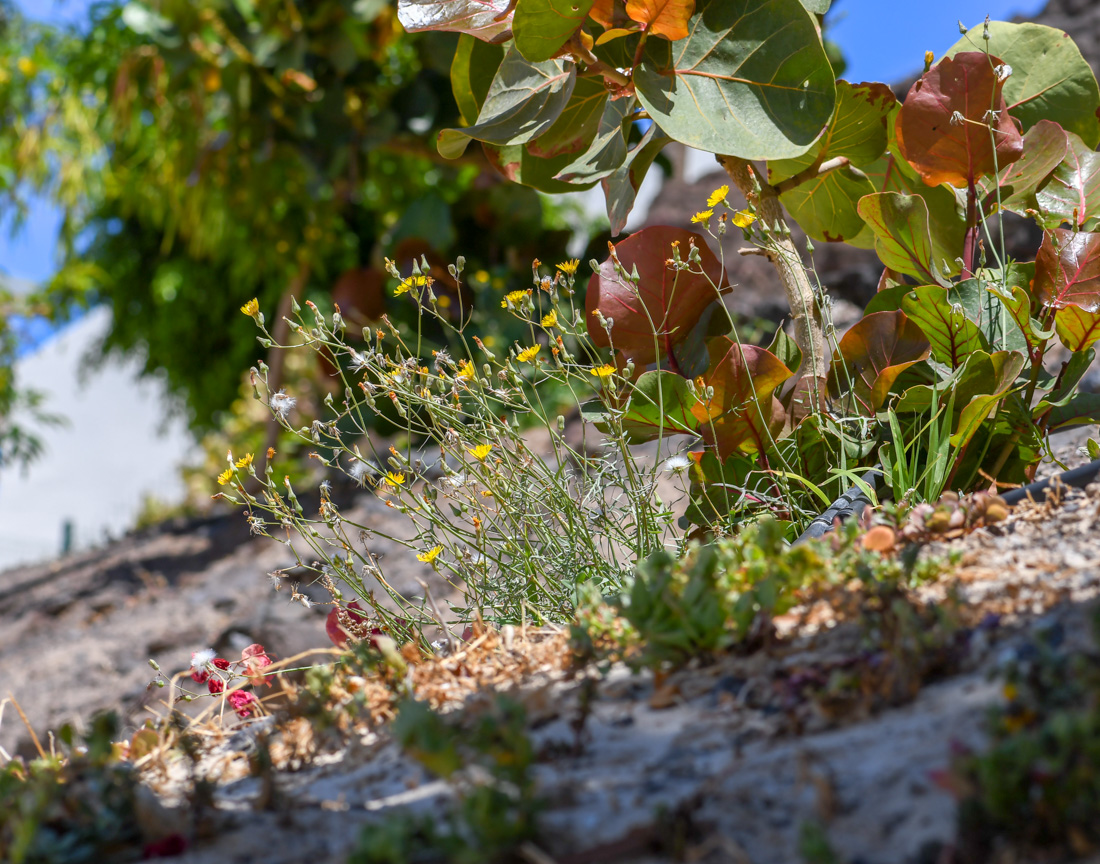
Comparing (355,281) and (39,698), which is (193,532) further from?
(355,281)

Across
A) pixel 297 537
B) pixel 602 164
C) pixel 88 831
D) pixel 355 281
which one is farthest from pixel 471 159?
pixel 88 831

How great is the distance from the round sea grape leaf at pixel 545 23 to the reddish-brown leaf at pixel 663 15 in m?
0.09

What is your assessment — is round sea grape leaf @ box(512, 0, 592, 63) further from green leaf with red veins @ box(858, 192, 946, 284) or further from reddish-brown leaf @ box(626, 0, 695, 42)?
green leaf with red veins @ box(858, 192, 946, 284)

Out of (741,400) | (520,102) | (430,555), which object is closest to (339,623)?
(430,555)

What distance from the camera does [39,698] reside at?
140 inches

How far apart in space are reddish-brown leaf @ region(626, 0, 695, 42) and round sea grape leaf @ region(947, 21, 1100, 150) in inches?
24.8

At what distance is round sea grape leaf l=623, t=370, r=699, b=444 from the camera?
1.52 metres

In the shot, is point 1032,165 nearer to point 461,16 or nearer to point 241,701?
point 461,16

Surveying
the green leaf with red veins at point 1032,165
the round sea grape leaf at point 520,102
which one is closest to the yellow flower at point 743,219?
the round sea grape leaf at point 520,102

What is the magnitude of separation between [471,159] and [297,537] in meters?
2.14

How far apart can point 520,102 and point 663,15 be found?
0.91 feet

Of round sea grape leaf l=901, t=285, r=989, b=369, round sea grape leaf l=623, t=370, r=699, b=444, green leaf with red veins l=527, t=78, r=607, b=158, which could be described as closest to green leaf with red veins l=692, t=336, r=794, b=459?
round sea grape leaf l=623, t=370, r=699, b=444

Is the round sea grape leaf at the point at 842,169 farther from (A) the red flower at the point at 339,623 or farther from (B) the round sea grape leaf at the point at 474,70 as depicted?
(A) the red flower at the point at 339,623

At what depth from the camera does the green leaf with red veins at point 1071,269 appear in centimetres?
147
